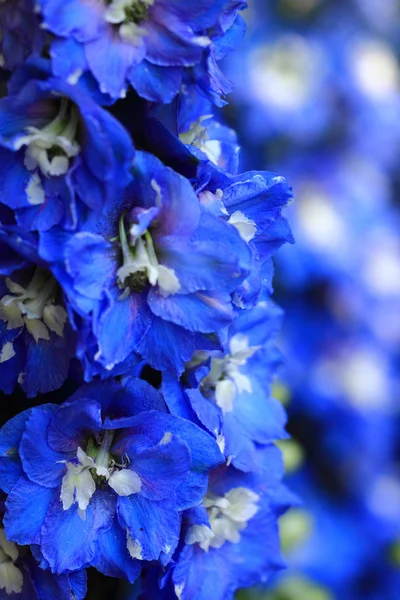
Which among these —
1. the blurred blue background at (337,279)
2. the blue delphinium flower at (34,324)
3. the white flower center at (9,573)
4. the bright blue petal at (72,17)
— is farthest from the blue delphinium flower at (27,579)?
the blurred blue background at (337,279)

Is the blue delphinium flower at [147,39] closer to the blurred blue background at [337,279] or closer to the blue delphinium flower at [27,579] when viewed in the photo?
the blue delphinium flower at [27,579]

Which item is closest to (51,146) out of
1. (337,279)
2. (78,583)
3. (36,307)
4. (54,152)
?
(54,152)

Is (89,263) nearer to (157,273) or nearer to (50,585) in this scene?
(157,273)

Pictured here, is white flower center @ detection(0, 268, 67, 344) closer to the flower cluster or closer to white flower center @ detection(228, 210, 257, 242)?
the flower cluster

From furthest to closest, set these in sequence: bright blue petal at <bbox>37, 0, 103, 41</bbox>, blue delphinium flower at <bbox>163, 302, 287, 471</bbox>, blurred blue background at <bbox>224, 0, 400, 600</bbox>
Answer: blurred blue background at <bbox>224, 0, 400, 600</bbox>, blue delphinium flower at <bbox>163, 302, 287, 471</bbox>, bright blue petal at <bbox>37, 0, 103, 41</bbox>

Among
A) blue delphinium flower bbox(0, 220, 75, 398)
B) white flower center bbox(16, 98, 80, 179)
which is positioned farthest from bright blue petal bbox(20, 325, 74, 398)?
white flower center bbox(16, 98, 80, 179)

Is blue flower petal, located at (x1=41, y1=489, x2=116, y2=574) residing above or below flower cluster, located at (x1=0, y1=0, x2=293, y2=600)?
below

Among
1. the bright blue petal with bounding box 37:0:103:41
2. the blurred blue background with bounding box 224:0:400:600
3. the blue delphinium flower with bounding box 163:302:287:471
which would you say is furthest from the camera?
the blurred blue background with bounding box 224:0:400:600

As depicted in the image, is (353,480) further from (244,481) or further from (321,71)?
(244,481)
